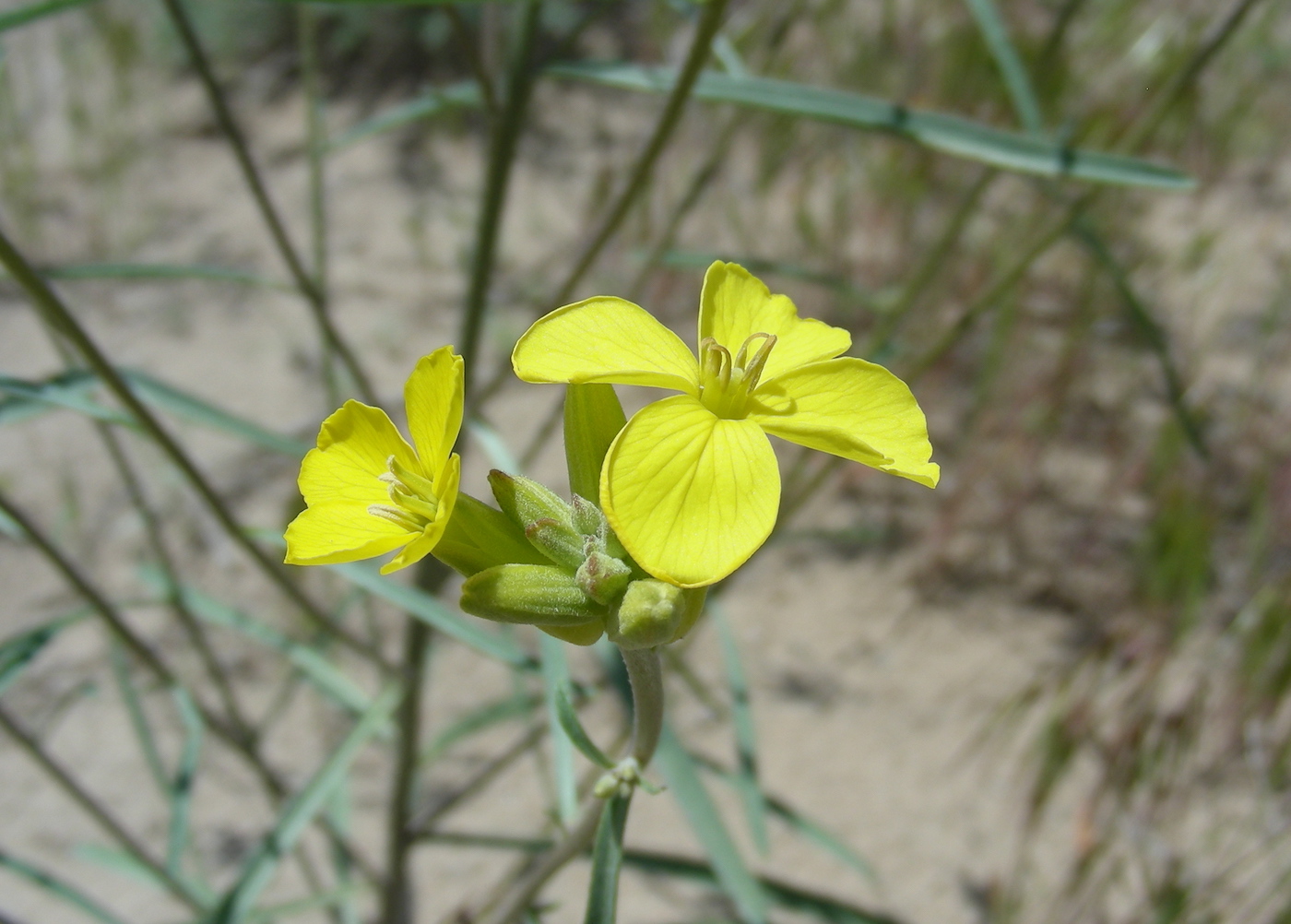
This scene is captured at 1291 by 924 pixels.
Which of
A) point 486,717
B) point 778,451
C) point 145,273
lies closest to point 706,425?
point 145,273

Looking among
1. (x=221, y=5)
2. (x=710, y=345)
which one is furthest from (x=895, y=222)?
(x=221, y=5)

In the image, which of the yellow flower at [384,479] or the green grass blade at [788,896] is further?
the green grass blade at [788,896]

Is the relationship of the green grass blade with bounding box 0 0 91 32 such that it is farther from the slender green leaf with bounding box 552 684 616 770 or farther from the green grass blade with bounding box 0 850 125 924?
the green grass blade with bounding box 0 850 125 924

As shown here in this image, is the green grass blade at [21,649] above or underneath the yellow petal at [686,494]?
above

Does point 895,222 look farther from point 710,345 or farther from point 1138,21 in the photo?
point 710,345

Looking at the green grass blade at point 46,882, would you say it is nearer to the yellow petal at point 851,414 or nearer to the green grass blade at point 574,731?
the green grass blade at point 574,731

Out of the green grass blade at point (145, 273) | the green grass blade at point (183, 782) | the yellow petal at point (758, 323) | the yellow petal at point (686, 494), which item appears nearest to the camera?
the yellow petal at point (686, 494)

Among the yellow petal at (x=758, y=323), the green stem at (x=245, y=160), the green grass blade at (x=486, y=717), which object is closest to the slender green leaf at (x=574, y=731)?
the yellow petal at (x=758, y=323)
